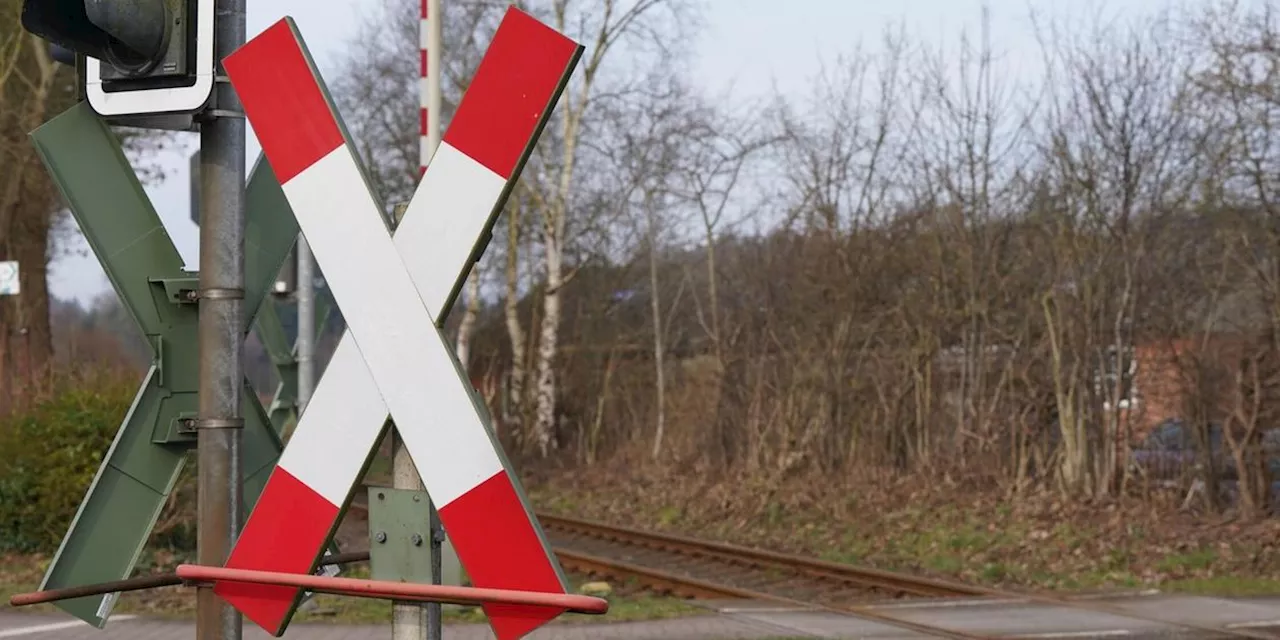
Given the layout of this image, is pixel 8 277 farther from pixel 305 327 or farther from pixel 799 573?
pixel 799 573

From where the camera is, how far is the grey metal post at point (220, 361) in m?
3.16

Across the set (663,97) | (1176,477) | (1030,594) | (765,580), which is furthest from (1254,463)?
(663,97)

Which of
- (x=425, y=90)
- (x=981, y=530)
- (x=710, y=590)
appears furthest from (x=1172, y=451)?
(x=425, y=90)

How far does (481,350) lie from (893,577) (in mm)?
18390

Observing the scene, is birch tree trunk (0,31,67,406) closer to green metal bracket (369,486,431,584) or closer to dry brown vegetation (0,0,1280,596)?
dry brown vegetation (0,0,1280,596)

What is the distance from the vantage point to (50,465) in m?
13.6

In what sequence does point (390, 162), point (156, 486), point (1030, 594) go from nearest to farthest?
point (156, 486) < point (1030, 594) < point (390, 162)

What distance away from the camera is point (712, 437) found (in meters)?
21.9

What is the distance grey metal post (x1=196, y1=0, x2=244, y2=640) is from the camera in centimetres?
316

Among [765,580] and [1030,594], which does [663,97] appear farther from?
[1030,594]

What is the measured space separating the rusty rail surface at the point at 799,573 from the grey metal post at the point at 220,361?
7578mm

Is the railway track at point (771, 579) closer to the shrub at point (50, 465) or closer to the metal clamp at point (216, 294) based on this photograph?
the shrub at point (50, 465)

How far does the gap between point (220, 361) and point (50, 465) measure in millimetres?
11594

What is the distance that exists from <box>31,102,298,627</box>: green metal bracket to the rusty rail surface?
24.7 feet
